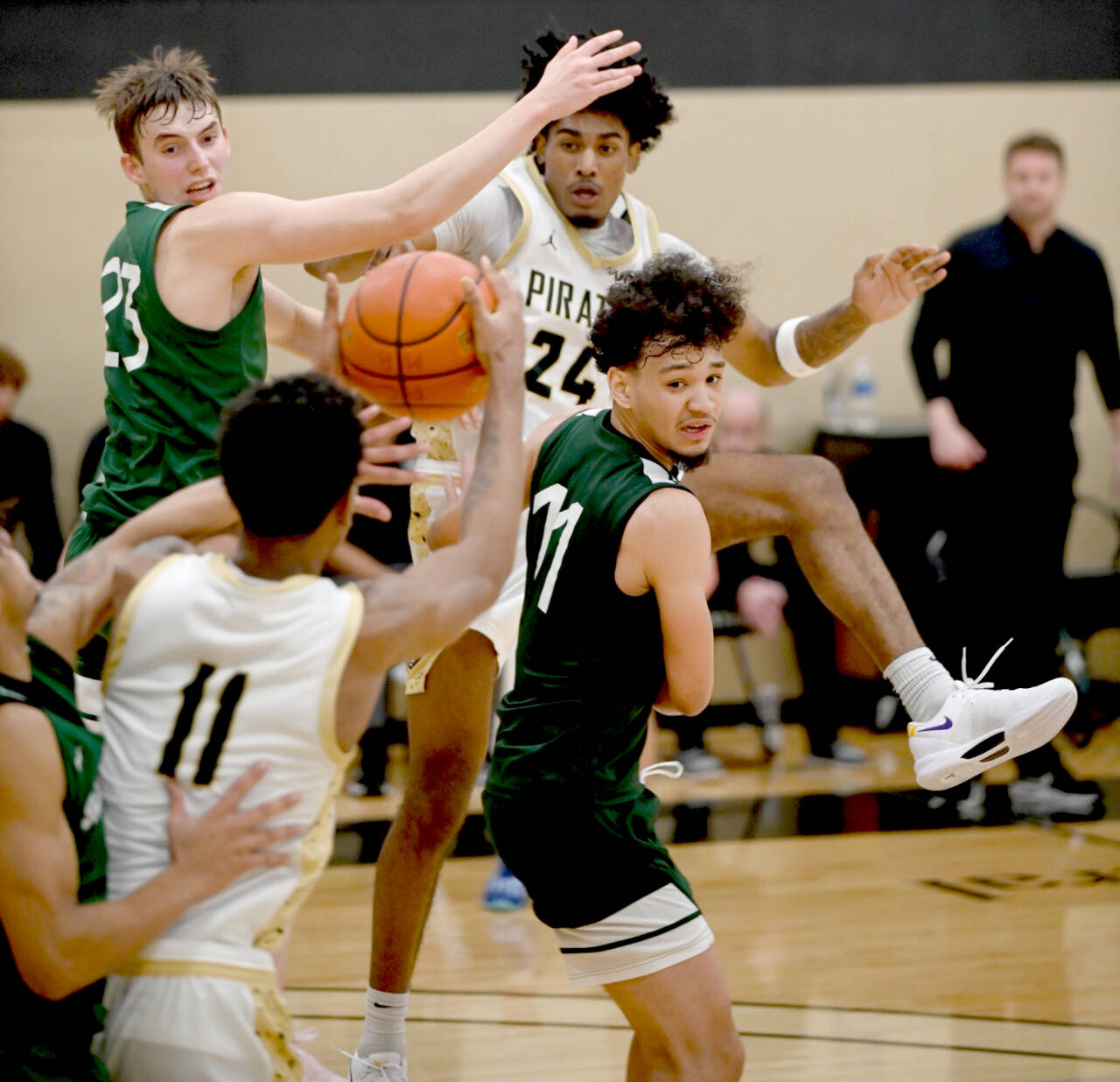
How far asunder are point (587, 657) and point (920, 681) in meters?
1.10

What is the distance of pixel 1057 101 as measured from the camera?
30.9ft

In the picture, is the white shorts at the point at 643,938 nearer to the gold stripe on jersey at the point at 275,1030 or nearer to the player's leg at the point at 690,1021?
the player's leg at the point at 690,1021

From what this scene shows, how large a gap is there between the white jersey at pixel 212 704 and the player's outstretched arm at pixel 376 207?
3.23 ft

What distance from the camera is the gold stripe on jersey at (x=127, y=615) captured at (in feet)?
7.78

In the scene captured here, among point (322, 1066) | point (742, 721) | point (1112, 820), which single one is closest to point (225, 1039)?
point (322, 1066)

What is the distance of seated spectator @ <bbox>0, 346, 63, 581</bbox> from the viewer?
23.1 feet

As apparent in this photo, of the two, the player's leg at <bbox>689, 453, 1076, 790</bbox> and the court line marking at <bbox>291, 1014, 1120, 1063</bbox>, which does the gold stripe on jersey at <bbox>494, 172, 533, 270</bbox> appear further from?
the court line marking at <bbox>291, 1014, 1120, 1063</bbox>

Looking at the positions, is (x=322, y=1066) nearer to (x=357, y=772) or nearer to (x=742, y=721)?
(x=357, y=772)

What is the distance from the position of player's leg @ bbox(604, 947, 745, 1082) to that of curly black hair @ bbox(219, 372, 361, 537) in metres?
1.13

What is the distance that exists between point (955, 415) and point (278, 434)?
5308mm

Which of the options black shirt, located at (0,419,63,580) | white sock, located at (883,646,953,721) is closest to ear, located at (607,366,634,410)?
white sock, located at (883,646,953,721)

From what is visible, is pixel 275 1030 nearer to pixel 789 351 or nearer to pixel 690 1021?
pixel 690 1021

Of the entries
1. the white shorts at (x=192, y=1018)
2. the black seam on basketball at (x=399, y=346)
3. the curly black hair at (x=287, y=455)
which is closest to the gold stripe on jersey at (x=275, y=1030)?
the white shorts at (x=192, y=1018)

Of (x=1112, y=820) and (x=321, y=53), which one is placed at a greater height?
(x=321, y=53)
